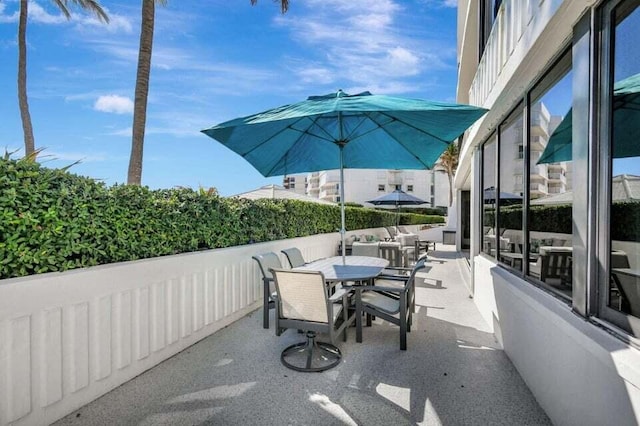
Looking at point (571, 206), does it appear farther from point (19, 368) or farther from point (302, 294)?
point (19, 368)

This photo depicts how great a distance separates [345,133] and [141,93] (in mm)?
4981

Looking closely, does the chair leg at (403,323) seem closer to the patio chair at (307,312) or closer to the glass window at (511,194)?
the patio chair at (307,312)

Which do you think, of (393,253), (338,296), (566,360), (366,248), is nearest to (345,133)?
(338,296)

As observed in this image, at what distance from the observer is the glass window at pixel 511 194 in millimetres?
3988

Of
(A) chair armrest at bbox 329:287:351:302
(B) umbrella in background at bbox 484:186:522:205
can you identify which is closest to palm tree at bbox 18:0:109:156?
(A) chair armrest at bbox 329:287:351:302

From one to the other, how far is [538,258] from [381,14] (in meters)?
Result: 7.22

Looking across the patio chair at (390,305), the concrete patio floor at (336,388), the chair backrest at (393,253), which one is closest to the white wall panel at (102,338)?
the concrete patio floor at (336,388)

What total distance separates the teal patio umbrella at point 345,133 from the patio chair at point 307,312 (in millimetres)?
1578

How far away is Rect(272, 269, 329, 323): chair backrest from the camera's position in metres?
3.25

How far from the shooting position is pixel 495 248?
200 inches

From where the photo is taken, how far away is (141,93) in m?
7.35

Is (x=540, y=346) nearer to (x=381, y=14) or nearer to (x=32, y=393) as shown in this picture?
(x=32, y=393)

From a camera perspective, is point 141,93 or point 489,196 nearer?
point 489,196

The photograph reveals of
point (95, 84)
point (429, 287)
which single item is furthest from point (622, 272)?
point (95, 84)
